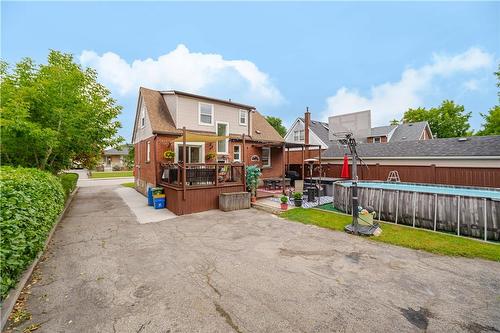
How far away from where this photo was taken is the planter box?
34.9ft

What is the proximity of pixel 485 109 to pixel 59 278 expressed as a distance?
44.0 m

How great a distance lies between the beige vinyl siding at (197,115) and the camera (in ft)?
46.3

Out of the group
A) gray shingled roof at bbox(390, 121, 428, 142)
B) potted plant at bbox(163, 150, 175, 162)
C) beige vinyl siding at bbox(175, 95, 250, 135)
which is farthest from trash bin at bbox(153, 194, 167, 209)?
gray shingled roof at bbox(390, 121, 428, 142)

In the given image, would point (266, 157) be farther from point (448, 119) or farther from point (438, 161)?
point (448, 119)

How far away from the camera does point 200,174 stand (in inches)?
431

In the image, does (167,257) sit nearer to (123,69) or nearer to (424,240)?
(424,240)

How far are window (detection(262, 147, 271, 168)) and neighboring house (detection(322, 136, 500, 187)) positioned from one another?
5499 mm

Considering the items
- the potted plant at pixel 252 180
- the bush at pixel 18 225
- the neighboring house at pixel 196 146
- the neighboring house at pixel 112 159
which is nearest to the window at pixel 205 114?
the neighboring house at pixel 196 146

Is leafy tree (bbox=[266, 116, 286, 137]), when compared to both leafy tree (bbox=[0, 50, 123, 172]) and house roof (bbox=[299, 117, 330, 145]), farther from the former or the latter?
leafy tree (bbox=[0, 50, 123, 172])

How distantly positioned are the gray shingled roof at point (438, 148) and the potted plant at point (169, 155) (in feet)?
43.4

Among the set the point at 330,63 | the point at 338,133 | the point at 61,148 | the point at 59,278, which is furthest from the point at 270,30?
the point at 59,278

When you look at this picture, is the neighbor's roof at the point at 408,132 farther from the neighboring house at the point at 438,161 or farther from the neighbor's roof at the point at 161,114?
the neighbor's roof at the point at 161,114

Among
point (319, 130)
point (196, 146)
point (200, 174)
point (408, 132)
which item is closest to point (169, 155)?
point (196, 146)

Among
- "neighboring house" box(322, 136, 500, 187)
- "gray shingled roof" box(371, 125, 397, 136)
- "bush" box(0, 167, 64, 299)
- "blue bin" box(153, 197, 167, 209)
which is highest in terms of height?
"gray shingled roof" box(371, 125, 397, 136)
